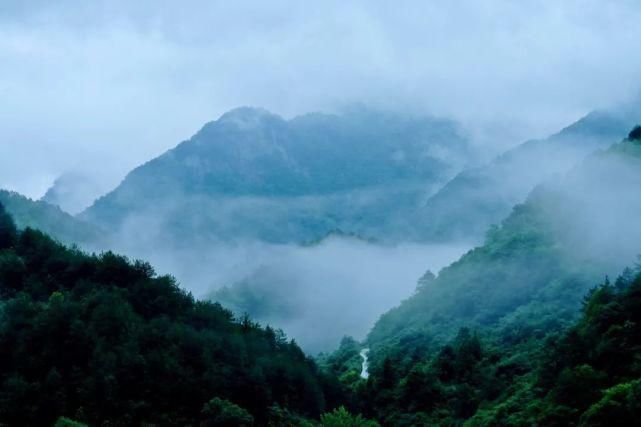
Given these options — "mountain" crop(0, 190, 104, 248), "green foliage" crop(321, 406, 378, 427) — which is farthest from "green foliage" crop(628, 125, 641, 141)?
"mountain" crop(0, 190, 104, 248)

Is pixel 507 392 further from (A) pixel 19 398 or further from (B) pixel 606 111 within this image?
(B) pixel 606 111

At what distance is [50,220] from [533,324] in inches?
3253

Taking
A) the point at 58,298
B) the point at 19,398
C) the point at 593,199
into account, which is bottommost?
the point at 19,398

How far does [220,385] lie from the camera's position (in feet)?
151

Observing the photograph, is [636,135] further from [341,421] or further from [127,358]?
[127,358]

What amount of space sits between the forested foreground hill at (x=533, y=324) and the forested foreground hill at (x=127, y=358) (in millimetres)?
9409

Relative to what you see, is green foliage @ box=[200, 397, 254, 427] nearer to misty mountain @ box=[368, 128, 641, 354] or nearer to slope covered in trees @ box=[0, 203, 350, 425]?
slope covered in trees @ box=[0, 203, 350, 425]

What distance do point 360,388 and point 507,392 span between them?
1782 centimetres

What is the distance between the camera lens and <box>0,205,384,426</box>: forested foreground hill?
41719mm

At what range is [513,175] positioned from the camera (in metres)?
151

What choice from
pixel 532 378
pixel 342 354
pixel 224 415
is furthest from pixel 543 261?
pixel 224 415

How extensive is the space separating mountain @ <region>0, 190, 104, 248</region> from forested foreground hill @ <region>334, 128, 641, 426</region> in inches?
2057

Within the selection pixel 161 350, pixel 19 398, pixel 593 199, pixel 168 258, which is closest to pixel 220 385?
pixel 161 350

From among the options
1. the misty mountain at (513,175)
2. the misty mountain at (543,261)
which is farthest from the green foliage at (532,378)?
the misty mountain at (513,175)
